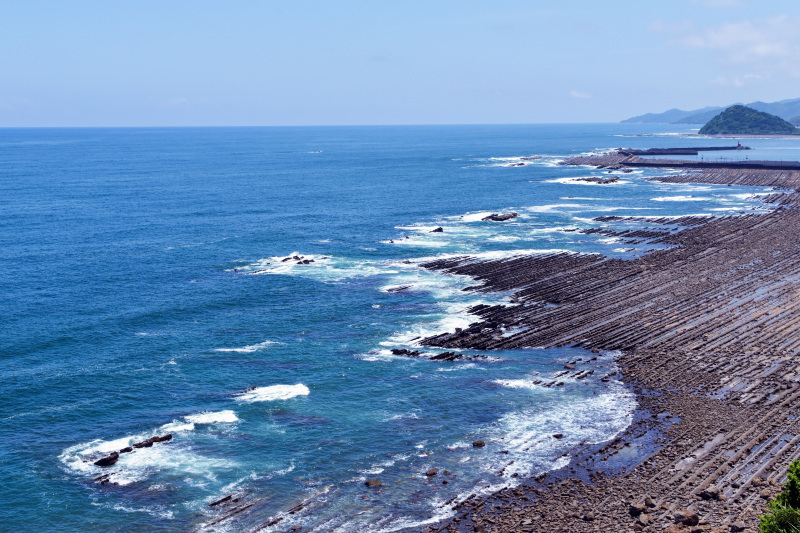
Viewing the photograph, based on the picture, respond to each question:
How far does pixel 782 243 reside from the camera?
97938 mm

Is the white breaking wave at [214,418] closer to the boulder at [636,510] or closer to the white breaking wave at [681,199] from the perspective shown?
the boulder at [636,510]

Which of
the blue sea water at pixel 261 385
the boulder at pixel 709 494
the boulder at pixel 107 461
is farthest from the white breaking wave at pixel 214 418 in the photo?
the boulder at pixel 709 494

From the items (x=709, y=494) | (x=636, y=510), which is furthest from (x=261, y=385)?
(x=709, y=494)

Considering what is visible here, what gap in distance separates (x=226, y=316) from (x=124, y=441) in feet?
86.2

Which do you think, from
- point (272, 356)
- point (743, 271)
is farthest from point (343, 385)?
point (743, 271)

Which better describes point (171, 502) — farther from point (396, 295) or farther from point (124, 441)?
point (396, 295)

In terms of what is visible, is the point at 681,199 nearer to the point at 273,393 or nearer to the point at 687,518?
the point at 273,393

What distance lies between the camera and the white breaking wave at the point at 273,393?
51.8 meters

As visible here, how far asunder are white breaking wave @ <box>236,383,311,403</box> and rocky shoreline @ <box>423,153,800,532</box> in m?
14.4

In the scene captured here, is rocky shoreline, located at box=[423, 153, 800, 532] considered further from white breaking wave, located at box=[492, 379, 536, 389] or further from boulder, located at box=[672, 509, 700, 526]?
white breaking wave, located at box=[492, 379, 536, 389]

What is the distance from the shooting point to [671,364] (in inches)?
2201

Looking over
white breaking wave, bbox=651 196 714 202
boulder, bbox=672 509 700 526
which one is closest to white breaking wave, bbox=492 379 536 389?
boulder, bbox=672 509 700 526

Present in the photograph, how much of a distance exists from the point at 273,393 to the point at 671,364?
107 ft

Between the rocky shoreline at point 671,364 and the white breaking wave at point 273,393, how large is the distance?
14.4 m
